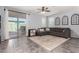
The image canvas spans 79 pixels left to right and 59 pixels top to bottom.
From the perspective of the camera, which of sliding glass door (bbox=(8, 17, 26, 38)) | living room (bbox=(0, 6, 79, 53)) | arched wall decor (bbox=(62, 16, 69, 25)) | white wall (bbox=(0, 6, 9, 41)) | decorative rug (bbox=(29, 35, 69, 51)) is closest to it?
decorative rug (bbox=(29, 35, 69, 51))

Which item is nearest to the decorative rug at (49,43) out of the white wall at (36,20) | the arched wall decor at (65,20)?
the white wall at (36,20)

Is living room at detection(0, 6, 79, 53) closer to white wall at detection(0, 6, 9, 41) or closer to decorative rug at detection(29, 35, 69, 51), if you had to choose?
white wall at detection(0, 6, 9, 41)

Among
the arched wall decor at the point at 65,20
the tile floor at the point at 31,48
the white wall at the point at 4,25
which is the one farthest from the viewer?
the arched wall decor at the point at 65,20

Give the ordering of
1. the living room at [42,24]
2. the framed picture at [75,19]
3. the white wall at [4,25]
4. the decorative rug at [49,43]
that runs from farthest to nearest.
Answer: the framed picture at [75,19] → the living room at [42,24] → the white wall at [4,25] → the decorative rug at [49,43]

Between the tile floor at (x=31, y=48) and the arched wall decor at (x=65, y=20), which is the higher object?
the arched wall decor at (x=65, y=20)

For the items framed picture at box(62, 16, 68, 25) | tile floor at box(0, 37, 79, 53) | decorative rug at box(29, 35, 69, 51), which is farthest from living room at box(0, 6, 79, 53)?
tile floor at box(0, 37, 79, 53)

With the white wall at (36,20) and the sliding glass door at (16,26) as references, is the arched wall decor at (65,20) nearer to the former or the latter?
the white wall at (36,20)

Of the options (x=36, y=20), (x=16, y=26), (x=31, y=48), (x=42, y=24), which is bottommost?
(x=31, y=48)

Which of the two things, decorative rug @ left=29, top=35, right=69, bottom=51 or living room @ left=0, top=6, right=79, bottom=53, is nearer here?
decorative rug @ left=29, top=35, right=69, bottom=51

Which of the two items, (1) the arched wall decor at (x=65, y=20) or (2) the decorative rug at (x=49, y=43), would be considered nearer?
(2) the decorative rug at (x=49, y=43)

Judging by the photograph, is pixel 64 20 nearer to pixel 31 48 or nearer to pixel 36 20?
pixel 36 20

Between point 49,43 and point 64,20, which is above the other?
point 64,20

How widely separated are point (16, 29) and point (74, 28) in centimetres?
490

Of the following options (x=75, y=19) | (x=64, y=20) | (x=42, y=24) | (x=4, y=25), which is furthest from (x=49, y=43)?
(x=64, y=20)
